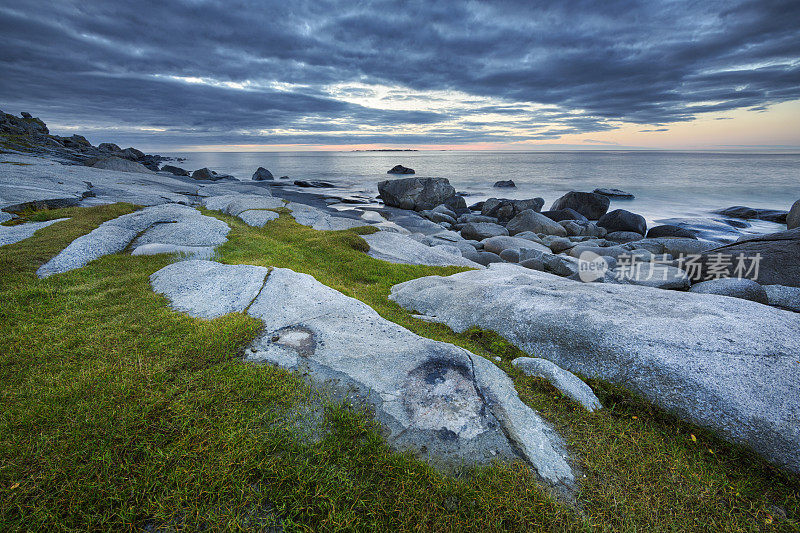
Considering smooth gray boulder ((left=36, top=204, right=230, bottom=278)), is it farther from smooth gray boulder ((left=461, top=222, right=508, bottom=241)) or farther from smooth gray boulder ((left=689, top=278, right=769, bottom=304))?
smooth gray boulder ((left=461, top=222, right=508, bottom=241))

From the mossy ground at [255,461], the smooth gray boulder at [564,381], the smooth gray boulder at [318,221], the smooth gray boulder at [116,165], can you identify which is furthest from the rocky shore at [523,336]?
the smooth gray boulder at [116,165]

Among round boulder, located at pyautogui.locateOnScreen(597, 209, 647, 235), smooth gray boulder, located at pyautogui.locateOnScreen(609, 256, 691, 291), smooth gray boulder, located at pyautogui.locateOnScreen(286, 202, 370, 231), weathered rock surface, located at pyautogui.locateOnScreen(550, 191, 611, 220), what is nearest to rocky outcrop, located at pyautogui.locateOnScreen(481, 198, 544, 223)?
weathered rock surface, located at pyautogui.locateOnScreen(550, 191, 611, 220)

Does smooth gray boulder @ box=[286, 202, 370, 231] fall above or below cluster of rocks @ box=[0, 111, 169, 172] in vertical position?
below

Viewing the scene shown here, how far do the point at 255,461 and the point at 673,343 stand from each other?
335 inches

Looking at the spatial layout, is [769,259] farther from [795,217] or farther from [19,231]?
[19,231]

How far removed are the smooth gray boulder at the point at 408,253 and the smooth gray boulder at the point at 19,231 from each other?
15.0 metres

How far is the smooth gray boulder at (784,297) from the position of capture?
40.1ft

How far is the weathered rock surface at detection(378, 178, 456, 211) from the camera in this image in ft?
159

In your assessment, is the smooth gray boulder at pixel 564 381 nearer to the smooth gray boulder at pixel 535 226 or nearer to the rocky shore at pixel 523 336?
the rocky shore at pixel 523 336

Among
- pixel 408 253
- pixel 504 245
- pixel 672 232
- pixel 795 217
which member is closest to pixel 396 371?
pixel 408 253

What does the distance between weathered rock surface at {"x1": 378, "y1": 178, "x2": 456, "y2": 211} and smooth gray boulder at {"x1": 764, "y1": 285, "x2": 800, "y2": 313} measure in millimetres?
38048

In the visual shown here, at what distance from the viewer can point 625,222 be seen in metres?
34.9

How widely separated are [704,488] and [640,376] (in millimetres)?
2408

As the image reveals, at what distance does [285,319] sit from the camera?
848 cm
